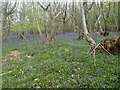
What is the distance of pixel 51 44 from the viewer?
18.0 m

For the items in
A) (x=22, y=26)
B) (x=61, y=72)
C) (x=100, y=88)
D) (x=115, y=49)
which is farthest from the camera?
(x=22, y=26)

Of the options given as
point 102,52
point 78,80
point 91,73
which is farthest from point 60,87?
point 102,52

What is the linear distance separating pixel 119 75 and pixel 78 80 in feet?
7.72

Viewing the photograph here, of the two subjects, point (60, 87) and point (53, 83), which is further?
point (53, 83)

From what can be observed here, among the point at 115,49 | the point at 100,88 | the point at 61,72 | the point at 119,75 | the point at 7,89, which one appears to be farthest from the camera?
the point at 115,49

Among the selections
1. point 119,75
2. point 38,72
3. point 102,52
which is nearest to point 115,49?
point 102,52

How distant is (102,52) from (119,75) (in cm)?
492

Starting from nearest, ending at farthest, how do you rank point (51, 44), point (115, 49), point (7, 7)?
1. point (115, 49)
2. point (51, 44)
3. point (7, 7)

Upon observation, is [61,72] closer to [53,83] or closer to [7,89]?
[53,83]

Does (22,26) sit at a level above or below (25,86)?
above

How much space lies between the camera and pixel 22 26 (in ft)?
99.2

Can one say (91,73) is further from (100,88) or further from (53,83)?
(53,83)

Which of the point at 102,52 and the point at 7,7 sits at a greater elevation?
the point at 7,7

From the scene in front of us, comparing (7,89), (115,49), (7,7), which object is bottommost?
(7,89)
